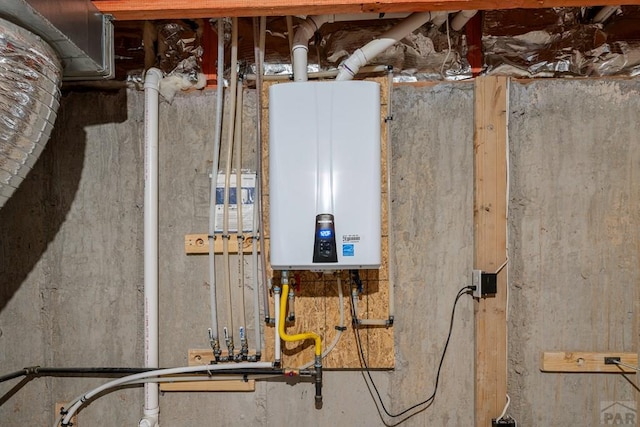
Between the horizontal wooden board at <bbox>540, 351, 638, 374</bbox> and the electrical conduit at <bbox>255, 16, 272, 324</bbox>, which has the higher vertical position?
the electrical conduit at <bbox>255, 16, 272, 324</bbox>

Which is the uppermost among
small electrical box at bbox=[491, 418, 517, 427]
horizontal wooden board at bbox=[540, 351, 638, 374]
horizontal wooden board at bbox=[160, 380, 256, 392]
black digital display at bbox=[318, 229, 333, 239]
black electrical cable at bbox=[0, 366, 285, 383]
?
black digital display at bbox=[318, 229, 333, 239]

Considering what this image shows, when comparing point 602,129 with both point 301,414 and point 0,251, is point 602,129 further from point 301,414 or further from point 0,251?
point 0,251

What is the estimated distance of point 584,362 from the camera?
150 centimetres

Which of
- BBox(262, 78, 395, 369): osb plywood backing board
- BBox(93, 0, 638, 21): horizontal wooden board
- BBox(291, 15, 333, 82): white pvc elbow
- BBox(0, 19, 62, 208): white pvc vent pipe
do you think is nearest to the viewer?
BBox(0, 19, 62, 208): white pvc vent pipe

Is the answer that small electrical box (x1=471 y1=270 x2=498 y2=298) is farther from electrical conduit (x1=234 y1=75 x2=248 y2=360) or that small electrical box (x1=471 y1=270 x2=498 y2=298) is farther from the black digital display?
electrical conduit (x1=234 y1=75 x2=248 y2=360)

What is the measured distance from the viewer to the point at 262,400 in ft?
5.12

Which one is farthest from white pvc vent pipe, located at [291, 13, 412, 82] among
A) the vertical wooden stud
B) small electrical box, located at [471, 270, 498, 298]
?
small electrical box, located at [471, 270, 498, 298]

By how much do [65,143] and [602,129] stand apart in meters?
2.22

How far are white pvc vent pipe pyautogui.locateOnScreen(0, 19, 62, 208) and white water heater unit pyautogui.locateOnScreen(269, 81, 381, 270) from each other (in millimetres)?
721

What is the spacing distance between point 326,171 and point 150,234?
78 cm

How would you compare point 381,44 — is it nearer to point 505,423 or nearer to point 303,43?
point 303,43

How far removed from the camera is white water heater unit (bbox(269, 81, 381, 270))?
1.28 m

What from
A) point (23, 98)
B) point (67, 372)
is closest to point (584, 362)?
point (67, 372)

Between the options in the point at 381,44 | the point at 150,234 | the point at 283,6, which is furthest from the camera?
the point at 150,234
